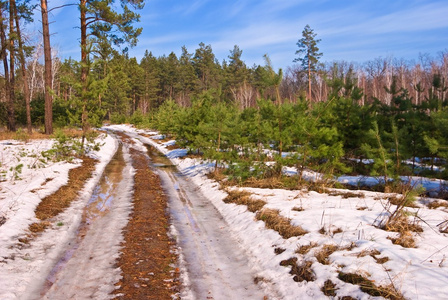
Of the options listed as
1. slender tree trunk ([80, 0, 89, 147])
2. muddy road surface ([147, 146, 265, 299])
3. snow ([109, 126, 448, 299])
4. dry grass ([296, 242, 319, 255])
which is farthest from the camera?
slender tree trunk ([80, 0, 89, 147])

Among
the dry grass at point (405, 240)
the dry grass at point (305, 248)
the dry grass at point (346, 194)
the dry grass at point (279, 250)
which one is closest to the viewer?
the dry grass at point (405, 240)

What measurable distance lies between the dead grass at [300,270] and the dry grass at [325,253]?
0.55ft

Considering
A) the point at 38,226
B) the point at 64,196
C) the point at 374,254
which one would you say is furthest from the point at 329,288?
the point at 64,196

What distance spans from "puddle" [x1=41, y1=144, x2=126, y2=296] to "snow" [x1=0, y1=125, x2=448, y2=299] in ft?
0.60

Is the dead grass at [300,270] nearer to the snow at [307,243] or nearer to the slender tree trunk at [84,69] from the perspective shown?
the snow at [307,243]

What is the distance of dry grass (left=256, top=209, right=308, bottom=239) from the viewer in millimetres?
5449

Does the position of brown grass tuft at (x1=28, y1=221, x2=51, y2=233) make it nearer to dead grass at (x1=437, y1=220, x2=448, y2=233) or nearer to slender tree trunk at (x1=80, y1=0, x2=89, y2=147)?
dead grass at (x1=437, y1=220, x2=448, y2=233)

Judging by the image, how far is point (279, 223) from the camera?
590 cm

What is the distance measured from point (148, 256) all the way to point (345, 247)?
324 centimetres

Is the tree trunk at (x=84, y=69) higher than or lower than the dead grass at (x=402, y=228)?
higher

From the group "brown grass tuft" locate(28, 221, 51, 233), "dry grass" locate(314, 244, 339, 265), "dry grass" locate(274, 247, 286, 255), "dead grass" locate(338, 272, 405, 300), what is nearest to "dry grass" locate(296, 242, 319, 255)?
"dry grass" locate(314, 244, 339, 265)

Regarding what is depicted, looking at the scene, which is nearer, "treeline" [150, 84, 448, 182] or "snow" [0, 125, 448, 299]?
"snow" [0, 125, 448, 299]

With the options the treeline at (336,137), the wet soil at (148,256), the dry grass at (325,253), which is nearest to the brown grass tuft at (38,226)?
the wet soil at (148,256)

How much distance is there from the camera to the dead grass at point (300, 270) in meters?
4.06
